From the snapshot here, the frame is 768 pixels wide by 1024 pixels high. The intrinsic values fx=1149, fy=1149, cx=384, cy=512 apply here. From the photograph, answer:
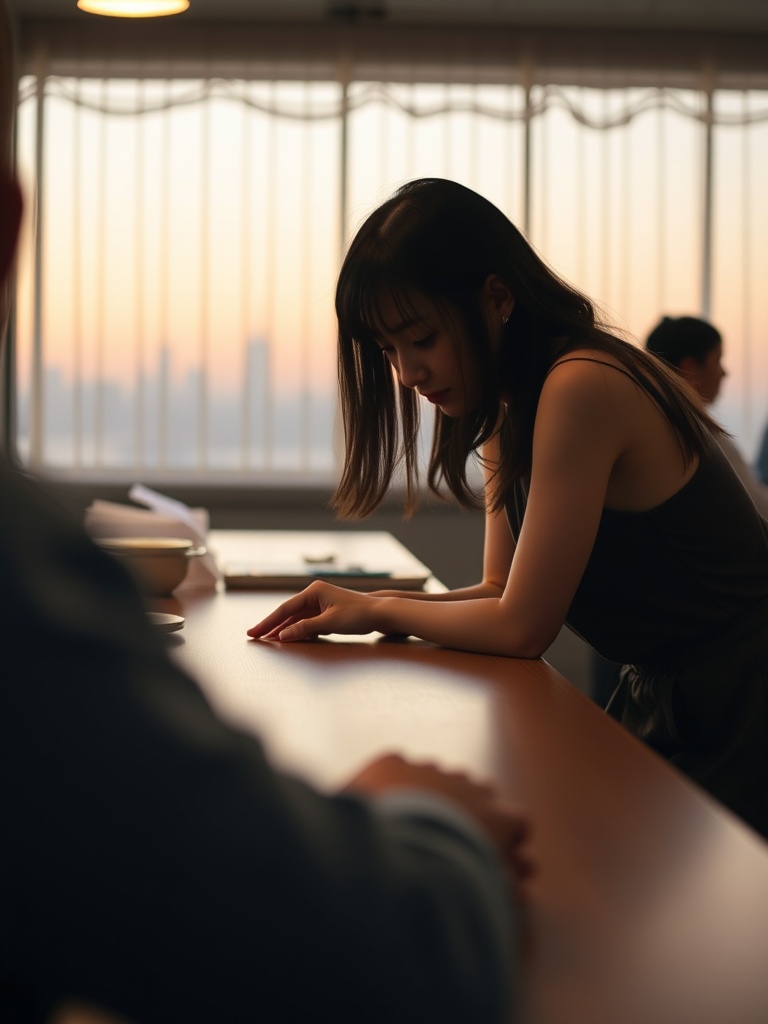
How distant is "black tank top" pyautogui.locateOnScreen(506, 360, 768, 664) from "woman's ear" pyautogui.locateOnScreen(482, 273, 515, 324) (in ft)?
0.99

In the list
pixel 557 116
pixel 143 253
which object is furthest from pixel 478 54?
pixel 143 253

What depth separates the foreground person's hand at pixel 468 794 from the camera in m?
0.58

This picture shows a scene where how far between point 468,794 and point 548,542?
792mm

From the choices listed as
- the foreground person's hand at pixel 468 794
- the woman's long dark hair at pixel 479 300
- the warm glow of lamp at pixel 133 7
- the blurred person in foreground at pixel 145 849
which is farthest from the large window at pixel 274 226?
the blurred person in foreground at pixel 145 849

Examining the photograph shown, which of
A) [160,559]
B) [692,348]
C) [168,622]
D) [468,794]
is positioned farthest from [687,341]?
[468,794]

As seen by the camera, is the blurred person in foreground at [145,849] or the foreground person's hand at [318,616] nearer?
the blurred person in foreground at [145,849]

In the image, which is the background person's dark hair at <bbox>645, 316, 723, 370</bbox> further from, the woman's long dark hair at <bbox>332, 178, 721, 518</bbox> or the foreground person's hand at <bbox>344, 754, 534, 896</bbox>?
the foreground person's hand at <bbox>344, 754, 534, 896</bbox>

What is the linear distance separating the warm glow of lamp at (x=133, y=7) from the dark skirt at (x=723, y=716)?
199 centimetres

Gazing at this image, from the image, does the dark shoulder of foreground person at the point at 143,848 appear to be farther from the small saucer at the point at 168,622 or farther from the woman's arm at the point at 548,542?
the small saucer at the point at 168,622

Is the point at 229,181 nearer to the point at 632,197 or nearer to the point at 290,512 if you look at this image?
the point at 290,512

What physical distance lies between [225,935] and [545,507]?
1058 millimetres

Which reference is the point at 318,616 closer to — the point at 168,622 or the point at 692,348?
the point at 168,622

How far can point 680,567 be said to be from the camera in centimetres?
149

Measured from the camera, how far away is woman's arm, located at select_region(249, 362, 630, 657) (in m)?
1.36
